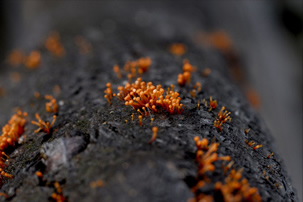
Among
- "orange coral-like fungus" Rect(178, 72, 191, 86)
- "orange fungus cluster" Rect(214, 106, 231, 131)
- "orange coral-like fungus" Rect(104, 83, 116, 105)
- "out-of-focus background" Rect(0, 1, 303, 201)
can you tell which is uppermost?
"orange fungus cluster" Rect(214, 106, 231, 131)

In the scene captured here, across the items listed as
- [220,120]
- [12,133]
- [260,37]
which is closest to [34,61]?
[12,133]

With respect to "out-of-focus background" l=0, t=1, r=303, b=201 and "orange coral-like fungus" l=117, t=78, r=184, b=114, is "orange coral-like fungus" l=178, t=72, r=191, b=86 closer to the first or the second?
"orange coral-like fungus" l=117, t=78, r=184, b=114

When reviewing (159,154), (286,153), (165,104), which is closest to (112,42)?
(165,104)

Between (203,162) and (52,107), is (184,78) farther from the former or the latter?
(52,107)

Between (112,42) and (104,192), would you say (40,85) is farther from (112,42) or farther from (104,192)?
(104,192)

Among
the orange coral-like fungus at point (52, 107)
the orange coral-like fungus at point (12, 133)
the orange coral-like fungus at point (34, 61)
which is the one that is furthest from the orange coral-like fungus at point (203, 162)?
the orange coral-like fungus at point (34, 61)

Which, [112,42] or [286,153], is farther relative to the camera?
[286,153]

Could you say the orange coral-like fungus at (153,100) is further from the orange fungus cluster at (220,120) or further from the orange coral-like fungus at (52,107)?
the orange coral-like fungus at (52,107)

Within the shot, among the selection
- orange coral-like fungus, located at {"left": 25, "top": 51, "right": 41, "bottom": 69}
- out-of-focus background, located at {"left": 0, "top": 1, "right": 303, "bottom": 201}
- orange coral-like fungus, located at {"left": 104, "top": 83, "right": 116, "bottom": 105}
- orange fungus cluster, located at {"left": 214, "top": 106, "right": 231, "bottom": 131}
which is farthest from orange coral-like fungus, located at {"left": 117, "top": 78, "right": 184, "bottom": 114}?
out-of-focus background, located at {"left": 0, "top": 1, "right": 303, "bottom": 201}
